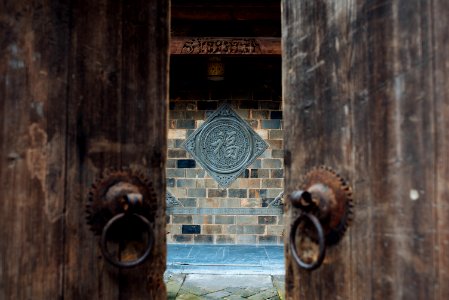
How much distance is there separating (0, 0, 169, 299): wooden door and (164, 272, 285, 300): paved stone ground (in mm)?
A: 1817

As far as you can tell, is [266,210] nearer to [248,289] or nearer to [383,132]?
[248,289]

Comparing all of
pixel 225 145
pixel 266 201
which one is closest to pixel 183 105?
pixel 225 145

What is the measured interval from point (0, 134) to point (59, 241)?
0.68 ft

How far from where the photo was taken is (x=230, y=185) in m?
4.16

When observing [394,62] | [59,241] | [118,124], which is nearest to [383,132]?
[394,62]

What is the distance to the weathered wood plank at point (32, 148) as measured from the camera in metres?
0.60

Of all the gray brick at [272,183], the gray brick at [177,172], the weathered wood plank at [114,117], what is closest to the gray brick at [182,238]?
the gray brick at [177,172]

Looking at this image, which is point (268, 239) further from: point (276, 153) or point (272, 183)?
point (276, 153)

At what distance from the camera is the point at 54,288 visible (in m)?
0.62

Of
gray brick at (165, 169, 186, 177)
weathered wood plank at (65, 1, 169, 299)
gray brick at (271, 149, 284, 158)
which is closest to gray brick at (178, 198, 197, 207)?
gray brick at (165, 169, 186, 177)

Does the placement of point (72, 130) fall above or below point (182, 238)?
above

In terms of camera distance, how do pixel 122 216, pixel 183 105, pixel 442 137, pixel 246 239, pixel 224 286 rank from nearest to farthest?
pixel 442 137
pixel 122 216
pixel 224 286
pixel 246 239
pixel 183 105

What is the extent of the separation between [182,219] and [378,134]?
3.75m

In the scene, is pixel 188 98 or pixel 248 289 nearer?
pixel 248 289
